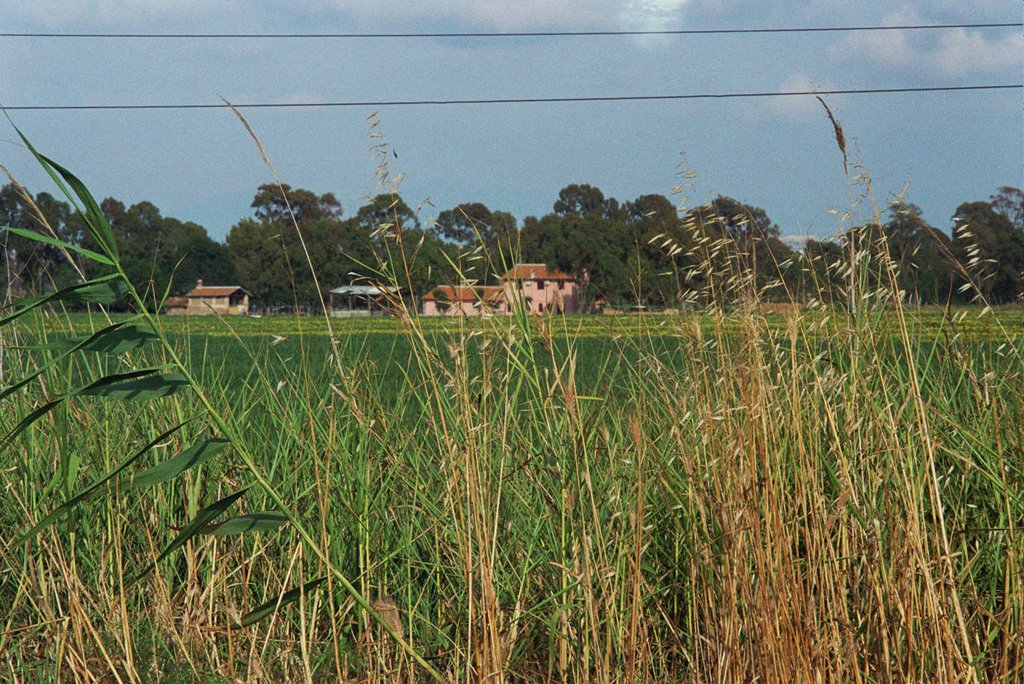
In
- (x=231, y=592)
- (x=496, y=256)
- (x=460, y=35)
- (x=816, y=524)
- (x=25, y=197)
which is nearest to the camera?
(x=816, y=524)

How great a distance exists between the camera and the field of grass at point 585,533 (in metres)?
1.62

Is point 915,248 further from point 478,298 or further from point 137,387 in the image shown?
point 137,387

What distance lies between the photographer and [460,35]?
1719 cm

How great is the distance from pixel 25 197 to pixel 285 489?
3.56 ft

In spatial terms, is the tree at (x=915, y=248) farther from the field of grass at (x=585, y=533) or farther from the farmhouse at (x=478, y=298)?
the farmhouse at (x=478, y=298)

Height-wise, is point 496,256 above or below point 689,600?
above

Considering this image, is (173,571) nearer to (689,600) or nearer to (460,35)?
(689,600)

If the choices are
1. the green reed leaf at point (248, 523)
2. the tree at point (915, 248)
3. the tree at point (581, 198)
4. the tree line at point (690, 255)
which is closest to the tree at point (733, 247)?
the tree line at point (690, 255)

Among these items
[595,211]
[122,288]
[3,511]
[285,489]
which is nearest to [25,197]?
[122,288]

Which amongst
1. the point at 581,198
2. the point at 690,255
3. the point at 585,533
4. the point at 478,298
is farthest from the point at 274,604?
the point at 581,198

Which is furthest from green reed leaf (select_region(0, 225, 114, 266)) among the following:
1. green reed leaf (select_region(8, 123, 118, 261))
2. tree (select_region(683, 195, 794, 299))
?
tree (select_region(683, 195, 794, 299))

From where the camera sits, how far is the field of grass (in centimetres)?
162

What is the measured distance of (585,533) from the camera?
161 cm

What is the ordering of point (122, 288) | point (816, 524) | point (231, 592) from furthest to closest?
point (231, 592)
point (816, 524)
point (122, 288)
